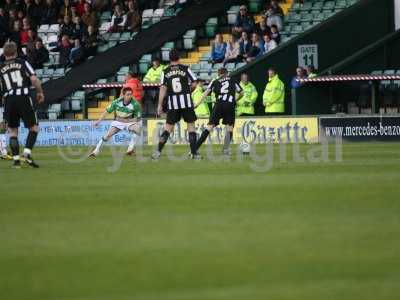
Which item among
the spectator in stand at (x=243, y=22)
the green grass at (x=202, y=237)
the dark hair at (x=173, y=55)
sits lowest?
the green grass at (x=202, y=237)

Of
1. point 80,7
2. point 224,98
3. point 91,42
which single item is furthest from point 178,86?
point 80,7

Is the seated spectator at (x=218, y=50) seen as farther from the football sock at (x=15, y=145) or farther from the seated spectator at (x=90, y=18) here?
the football sock at (x=15, y=145)

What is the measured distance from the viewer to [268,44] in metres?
35.0

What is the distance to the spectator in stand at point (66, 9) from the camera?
136 ft

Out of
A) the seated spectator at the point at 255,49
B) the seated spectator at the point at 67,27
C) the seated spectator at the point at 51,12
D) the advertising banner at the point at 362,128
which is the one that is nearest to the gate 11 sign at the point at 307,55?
the seated spectator at the point at 255,49

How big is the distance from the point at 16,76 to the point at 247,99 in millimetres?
14040

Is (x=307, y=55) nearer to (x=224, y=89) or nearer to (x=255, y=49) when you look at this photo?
(x=255, y=49)

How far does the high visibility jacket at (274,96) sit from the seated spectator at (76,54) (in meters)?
8.26

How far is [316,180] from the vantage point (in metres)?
16.3

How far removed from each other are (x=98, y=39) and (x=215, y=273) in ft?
106

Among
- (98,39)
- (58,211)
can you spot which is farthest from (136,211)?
(98,39)

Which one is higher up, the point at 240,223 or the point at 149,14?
the point at 149,14

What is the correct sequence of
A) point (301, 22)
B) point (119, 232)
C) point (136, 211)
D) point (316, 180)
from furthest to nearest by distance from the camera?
1. point (301, 22)
2. point (316, 180)
3. point (136, 211)
4. point (119, 232)

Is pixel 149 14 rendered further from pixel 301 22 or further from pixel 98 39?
pixel 301 22
